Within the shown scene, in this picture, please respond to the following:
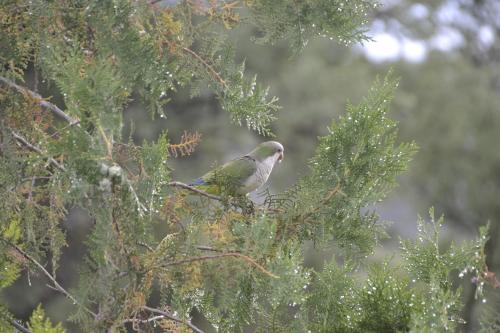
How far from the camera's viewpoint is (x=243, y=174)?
3.65 metres

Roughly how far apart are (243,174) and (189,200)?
483 millimetres

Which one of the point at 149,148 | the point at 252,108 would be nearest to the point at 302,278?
the point at 149,148

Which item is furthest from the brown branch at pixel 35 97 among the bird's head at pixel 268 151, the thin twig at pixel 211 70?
the bird's head at pixel 268 151

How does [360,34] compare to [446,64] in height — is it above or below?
below

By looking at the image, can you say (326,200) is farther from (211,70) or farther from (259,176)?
(259,176)

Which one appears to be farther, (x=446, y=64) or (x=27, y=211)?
(x=446, y=64)

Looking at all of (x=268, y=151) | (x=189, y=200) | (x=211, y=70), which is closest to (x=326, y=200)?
(x=189, y=200)

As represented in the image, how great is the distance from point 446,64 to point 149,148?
16521 mm

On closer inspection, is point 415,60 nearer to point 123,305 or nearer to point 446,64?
point 446,64

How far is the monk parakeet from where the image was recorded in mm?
3348

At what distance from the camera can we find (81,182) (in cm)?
→ 241

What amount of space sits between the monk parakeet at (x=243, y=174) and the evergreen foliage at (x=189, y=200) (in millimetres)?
168

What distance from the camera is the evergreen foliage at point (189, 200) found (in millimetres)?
2438

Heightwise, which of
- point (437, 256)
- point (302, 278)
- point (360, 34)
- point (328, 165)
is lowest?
point (302, 278)
